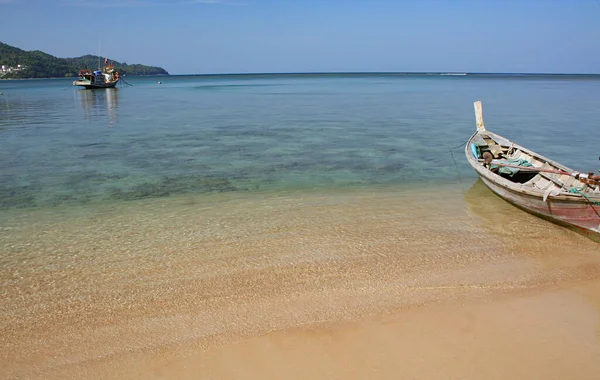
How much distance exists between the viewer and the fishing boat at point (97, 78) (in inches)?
2478

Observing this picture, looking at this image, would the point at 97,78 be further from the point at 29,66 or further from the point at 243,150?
the point at 29,66

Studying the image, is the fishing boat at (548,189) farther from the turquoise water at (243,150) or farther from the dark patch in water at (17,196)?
the dark patch in water at (17,196)

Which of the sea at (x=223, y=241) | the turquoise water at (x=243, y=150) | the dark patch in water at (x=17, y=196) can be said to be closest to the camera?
the sea at (x=223, y=241)

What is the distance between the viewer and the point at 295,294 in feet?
21.1

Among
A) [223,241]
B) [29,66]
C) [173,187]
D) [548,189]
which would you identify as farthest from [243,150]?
[29,66]

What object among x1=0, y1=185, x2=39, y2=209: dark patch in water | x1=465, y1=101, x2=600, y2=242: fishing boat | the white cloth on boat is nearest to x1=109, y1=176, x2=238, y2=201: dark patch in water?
x1=0, y1=185, x2=39, y2=209: dark patch in water

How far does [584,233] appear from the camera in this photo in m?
8.56

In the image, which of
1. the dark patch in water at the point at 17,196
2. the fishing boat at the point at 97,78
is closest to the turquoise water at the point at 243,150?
the dark patch in water at the point at 17,196

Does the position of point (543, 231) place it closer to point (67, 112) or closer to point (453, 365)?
point (453, 365)

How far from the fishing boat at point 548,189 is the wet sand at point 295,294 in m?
0.30

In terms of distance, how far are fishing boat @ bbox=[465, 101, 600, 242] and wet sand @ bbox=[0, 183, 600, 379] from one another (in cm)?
30

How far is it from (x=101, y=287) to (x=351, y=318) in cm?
378

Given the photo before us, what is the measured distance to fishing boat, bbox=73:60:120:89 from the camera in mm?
62950

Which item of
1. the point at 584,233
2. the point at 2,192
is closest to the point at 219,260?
the point at 584,233
